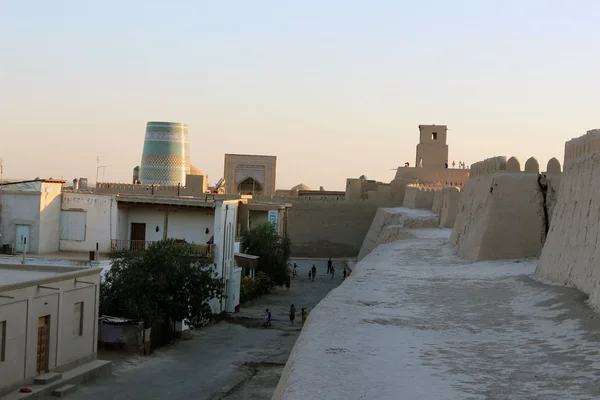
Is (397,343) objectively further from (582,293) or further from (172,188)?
(172,188)

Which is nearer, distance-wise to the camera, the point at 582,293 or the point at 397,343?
the point at 397,343

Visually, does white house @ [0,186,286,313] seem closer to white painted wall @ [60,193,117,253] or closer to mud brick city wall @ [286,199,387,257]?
white painted wall @ [60,193,117,253]

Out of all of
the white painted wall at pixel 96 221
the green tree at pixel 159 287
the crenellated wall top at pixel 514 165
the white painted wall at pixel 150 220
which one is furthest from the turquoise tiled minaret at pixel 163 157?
the crenellated wall top at pixel 514 165

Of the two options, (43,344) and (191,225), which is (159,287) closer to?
(43,344)

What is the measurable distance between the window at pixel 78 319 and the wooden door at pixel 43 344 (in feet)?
3.18

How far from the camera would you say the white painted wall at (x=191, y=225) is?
24734mm

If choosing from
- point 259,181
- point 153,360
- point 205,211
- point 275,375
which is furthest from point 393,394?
point 259,181

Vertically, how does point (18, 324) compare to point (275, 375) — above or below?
above

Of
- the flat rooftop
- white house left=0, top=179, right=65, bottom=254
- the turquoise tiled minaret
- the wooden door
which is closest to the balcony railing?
white house left=0, top=179, right=65, bottom=254

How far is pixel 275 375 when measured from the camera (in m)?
16.2

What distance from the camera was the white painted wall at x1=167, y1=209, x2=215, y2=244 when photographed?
24734mm

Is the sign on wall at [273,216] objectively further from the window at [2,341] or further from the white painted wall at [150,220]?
the window at [2,341]

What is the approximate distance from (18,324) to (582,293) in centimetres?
825

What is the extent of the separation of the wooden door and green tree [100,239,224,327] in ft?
12.0
